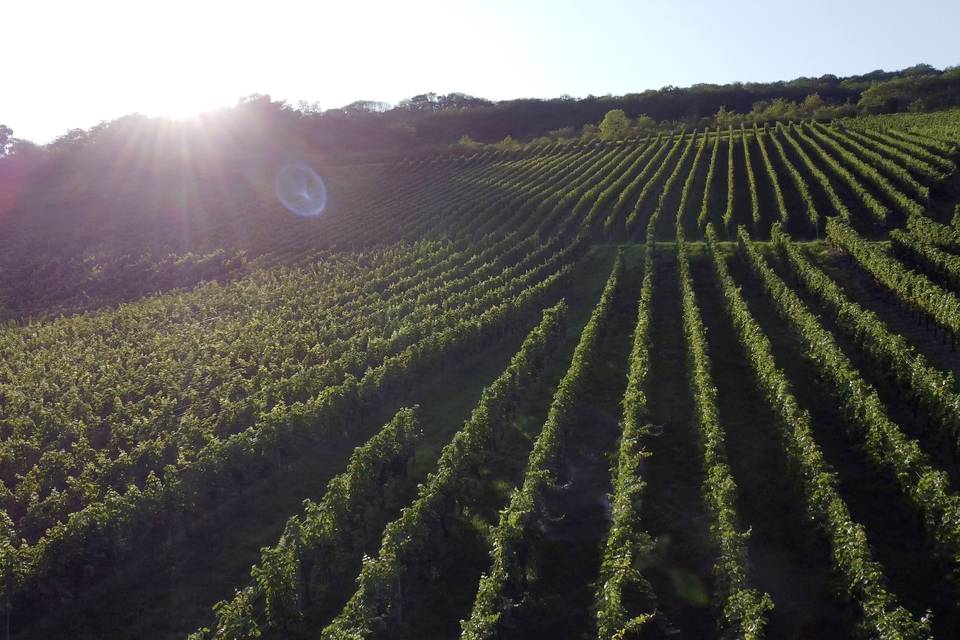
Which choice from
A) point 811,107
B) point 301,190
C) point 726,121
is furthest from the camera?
point 811,107

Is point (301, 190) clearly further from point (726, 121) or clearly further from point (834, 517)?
point (834, 517)

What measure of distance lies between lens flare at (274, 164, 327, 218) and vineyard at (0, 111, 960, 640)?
2341 centimetres

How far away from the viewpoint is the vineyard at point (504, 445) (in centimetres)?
1322

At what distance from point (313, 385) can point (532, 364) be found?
294 inches

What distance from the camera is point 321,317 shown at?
34250 mm

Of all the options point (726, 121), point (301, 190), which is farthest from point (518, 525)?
point (726, 121)

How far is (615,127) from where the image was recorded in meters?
97.8

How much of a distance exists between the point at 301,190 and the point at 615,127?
146 feet

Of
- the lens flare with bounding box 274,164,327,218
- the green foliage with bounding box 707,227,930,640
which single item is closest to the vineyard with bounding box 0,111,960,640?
the green foliage with bounding box 707,227,930,640

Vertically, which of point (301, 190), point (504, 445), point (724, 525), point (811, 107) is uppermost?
point (811, 107)

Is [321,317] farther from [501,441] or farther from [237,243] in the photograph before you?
[237,243]

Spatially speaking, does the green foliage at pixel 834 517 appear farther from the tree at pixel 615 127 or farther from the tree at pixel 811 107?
the tree at pixel 811 107

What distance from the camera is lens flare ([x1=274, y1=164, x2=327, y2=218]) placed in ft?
227

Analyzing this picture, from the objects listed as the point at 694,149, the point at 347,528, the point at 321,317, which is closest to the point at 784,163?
the point at 694,149
